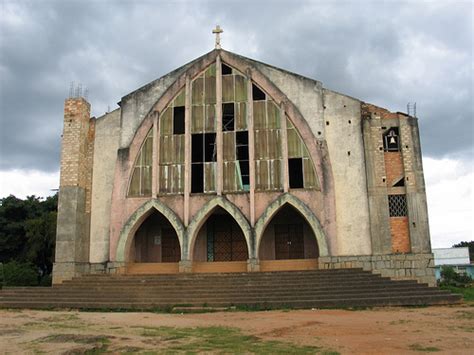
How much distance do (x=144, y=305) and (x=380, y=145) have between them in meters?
12.2

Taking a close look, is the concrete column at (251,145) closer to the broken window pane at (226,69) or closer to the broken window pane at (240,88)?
the broken window pane at (240,88)

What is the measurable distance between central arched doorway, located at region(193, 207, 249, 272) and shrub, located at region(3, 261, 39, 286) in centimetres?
841

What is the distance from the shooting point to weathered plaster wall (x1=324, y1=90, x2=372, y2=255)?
2069 centimetres

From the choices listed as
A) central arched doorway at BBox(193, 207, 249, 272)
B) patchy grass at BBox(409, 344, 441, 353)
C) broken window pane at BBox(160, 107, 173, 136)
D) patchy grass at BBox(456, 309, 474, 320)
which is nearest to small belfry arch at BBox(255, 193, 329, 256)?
central arched doorway at BBox(193, 207, 249, 272)

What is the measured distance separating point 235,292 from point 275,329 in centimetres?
635

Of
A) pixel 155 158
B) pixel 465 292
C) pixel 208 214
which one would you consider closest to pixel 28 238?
pixel 155 158

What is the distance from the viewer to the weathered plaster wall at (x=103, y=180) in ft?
72.6

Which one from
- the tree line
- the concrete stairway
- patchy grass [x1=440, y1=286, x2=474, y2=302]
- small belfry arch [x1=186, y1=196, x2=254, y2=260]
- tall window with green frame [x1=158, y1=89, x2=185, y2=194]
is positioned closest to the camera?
the concrete stairway

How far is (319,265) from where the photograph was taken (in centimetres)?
2045

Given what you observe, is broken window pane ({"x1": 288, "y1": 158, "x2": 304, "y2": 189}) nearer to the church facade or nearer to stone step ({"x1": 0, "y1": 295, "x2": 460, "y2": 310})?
the church facade

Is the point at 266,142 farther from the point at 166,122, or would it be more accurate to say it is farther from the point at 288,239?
the point at 166,122

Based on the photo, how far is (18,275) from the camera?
76.9 feet

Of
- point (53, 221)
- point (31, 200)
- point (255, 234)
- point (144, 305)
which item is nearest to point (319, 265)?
point (255, 234)

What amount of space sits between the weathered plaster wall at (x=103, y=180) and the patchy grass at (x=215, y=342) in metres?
11.8
